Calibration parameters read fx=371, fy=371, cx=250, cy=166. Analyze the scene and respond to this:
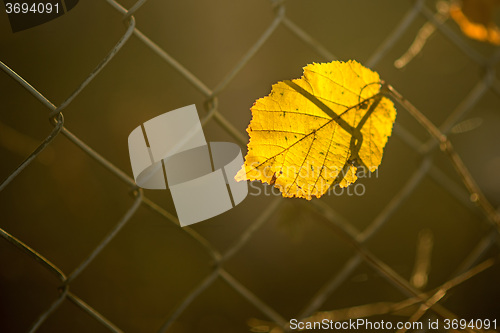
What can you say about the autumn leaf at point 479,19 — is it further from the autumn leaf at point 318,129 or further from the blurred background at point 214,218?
the blurred background at point 214,218

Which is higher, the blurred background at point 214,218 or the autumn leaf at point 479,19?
the blurred background at point 214,218

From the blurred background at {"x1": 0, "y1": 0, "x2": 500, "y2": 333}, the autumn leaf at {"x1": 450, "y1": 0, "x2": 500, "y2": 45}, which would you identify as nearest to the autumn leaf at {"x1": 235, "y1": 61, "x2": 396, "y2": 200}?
the autumn leaf at {"x1": 450, "y1": 0, "x2": 500, "y2": 45}

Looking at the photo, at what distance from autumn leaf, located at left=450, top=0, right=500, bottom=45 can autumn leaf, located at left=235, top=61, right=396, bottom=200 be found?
131 millimetres

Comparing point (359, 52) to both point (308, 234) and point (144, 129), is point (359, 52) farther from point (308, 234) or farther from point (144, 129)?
point (144, 129)

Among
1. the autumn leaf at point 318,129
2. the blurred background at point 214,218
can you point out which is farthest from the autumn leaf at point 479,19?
the blurred background at point 214,218

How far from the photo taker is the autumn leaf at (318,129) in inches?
19.9

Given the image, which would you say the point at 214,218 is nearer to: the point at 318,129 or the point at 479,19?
the point at 318,129

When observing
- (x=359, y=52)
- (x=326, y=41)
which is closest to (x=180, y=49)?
(x=326, y=41)

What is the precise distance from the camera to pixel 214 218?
1.66 meters

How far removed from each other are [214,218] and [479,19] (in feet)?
4.38

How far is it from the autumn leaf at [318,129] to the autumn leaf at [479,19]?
13 cm

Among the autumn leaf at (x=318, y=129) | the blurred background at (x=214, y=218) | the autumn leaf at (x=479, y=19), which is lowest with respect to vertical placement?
the autumn leaf at (x=318, y=129)

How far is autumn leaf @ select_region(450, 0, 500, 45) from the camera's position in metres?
0.46

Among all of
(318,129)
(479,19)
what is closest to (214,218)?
(318,129)
